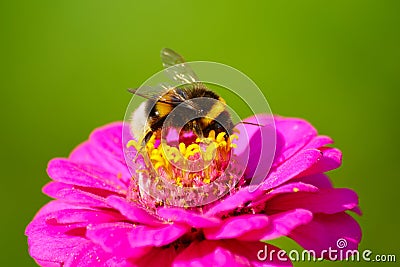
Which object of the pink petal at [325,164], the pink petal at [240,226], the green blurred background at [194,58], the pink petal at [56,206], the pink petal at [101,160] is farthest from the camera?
the green blurred background at [194,58]

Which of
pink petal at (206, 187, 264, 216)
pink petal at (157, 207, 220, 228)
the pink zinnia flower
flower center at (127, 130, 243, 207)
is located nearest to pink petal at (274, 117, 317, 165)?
the pink zinnia flower

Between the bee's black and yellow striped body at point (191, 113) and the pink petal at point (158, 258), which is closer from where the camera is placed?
the pink petal at point (158, 258)

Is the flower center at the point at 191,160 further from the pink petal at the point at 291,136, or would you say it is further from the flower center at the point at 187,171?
the pink petal at the point at 291,136

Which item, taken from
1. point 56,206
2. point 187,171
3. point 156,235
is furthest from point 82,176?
point 156,235

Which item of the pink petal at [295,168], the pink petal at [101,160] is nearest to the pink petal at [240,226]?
the pink petal at [295,168]

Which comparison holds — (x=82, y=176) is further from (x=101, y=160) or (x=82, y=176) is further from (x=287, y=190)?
(x=287, y=190)

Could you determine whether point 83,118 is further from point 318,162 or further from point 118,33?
point 318,162
